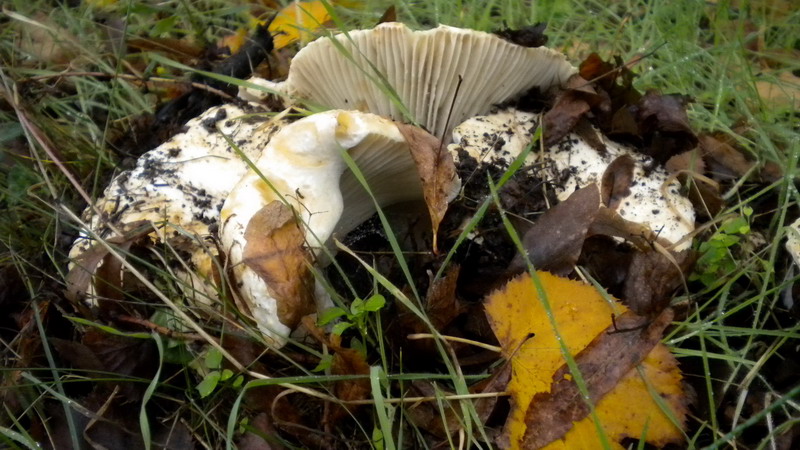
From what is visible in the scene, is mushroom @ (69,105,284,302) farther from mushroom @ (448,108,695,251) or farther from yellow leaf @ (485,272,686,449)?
yellow leaf @ (485,272,686,449)

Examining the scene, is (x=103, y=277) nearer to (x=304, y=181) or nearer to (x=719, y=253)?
(x=304, y=181)

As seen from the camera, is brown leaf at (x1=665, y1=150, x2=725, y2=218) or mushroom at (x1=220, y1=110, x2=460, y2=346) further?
brown leaf at (x1=665, y1=150, x2=725, y2=218)

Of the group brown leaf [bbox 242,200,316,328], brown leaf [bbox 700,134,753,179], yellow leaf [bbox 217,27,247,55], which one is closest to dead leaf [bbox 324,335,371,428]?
brown leaf [bbox 242,200,316,328]

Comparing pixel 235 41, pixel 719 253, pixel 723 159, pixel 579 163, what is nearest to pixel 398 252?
pixel 579 163

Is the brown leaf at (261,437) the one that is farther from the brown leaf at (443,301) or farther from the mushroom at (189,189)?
the brown leaf at (443,301)

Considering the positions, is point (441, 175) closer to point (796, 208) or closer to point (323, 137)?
point (323, 137)

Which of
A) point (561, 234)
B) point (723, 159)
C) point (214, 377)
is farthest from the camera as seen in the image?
point (723, 159)

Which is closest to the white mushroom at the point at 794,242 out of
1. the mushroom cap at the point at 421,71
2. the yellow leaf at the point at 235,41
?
the mushroom cap at the point at 421,71
